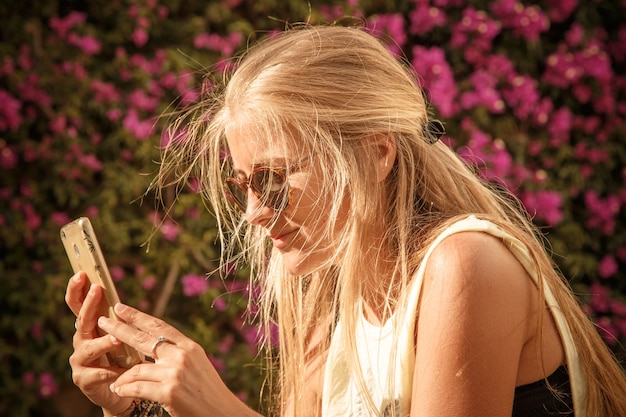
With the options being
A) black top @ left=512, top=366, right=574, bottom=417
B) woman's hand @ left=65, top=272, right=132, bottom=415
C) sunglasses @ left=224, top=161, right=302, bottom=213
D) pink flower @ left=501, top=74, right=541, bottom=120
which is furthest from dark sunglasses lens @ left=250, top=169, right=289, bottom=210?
pink flower @ left=501, top=74, right=541, bottom=120

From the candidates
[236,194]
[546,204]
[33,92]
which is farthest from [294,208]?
[546,204]

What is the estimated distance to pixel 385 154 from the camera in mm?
1778

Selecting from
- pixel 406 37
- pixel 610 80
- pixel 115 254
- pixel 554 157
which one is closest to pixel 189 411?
pixel 115 254

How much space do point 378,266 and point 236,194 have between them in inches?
13.7

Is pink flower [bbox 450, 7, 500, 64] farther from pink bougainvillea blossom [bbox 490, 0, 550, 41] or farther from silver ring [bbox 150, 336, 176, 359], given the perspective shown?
silver ring [bbox 150, 336, 176, 359]

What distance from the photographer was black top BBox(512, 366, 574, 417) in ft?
5.32

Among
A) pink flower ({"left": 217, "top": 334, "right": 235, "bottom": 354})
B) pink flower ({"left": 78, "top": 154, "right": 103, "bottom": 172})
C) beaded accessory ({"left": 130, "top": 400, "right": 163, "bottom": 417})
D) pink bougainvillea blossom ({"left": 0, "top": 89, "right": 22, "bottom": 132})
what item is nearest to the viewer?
beaded accessory ({"left": 130, "top": 400, "right": 163, "bottom": 417})

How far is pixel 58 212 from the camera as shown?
3516 mm

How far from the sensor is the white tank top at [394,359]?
63.6 inches

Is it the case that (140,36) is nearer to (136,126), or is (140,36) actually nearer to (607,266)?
(136,126)

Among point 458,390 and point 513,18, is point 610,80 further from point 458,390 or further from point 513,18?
point 458,390

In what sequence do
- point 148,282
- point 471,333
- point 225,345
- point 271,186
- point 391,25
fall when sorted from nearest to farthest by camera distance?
point 471,333
point 271,186
point 148,282
point 225,345
point 391,25

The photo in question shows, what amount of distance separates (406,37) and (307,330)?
2242 mm

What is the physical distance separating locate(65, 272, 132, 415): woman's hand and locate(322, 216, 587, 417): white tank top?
49 cm
